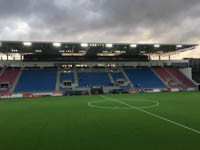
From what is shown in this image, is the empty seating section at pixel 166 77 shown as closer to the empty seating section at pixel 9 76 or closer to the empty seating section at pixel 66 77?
the empty seating section at pixel 66 77

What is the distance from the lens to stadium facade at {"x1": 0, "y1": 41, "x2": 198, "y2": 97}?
121 ft

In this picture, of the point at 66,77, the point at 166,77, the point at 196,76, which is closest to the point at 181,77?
the point at 196,76

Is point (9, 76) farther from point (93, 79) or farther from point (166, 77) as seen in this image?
point (166, 77)

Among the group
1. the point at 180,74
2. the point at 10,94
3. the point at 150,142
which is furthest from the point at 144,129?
the point at 180,74

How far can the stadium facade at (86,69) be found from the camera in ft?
121

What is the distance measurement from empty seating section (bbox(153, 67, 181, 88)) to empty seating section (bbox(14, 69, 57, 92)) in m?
30.7

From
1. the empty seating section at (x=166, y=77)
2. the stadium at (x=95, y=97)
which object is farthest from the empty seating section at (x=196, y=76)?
the empty seating section at (x=166, y=77)

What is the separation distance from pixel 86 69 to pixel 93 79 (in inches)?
242

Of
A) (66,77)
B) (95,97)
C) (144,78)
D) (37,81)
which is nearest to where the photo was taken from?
(95,97)

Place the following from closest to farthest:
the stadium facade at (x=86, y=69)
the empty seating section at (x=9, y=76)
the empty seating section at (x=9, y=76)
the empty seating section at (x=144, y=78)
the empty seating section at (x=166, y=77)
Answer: the stadium facade at (x=86, y=69)
the empty seating section at (x=9, y=76)
the empty seating section at (x=9, y=76)
the empty seating section at (x=144, y=78)
the empty seating section at (x=166, y=77)

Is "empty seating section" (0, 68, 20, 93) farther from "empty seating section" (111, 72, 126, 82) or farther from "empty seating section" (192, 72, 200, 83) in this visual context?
"empty seating section" (192, 72, 200, 83)

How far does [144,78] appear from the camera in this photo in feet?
146

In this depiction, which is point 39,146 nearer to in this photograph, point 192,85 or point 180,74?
point 192,85

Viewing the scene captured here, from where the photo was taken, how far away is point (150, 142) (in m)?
6.21
